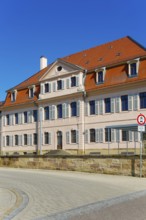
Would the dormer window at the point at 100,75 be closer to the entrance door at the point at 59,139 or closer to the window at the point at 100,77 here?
the window at the point at 100,77

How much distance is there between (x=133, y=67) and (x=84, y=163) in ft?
62.2

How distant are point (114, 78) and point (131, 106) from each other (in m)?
3.83

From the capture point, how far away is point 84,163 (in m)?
20.1

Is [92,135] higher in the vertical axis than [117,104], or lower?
lower

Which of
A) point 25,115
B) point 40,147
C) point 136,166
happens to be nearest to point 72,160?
point 136,166

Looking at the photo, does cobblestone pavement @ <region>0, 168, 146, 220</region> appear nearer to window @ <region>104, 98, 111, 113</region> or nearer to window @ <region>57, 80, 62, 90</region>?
window @ <region>104, 98, 111, 113</region>

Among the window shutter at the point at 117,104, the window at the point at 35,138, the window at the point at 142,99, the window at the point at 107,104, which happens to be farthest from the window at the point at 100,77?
the window at the point at 35,138

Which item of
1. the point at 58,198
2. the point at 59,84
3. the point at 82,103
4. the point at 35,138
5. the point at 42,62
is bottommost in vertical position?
the point at 58,198

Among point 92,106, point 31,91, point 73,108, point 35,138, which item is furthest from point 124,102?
point 31,91

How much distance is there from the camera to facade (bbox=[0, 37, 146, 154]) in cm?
3666

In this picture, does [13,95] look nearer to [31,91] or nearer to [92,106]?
[31,91]

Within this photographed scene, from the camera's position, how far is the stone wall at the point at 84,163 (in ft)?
57.2

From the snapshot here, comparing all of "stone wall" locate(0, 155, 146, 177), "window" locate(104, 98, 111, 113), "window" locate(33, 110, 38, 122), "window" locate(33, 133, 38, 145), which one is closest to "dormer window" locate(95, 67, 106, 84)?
"window" locate(104, 98, 111, 113)

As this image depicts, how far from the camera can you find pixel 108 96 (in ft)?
127
